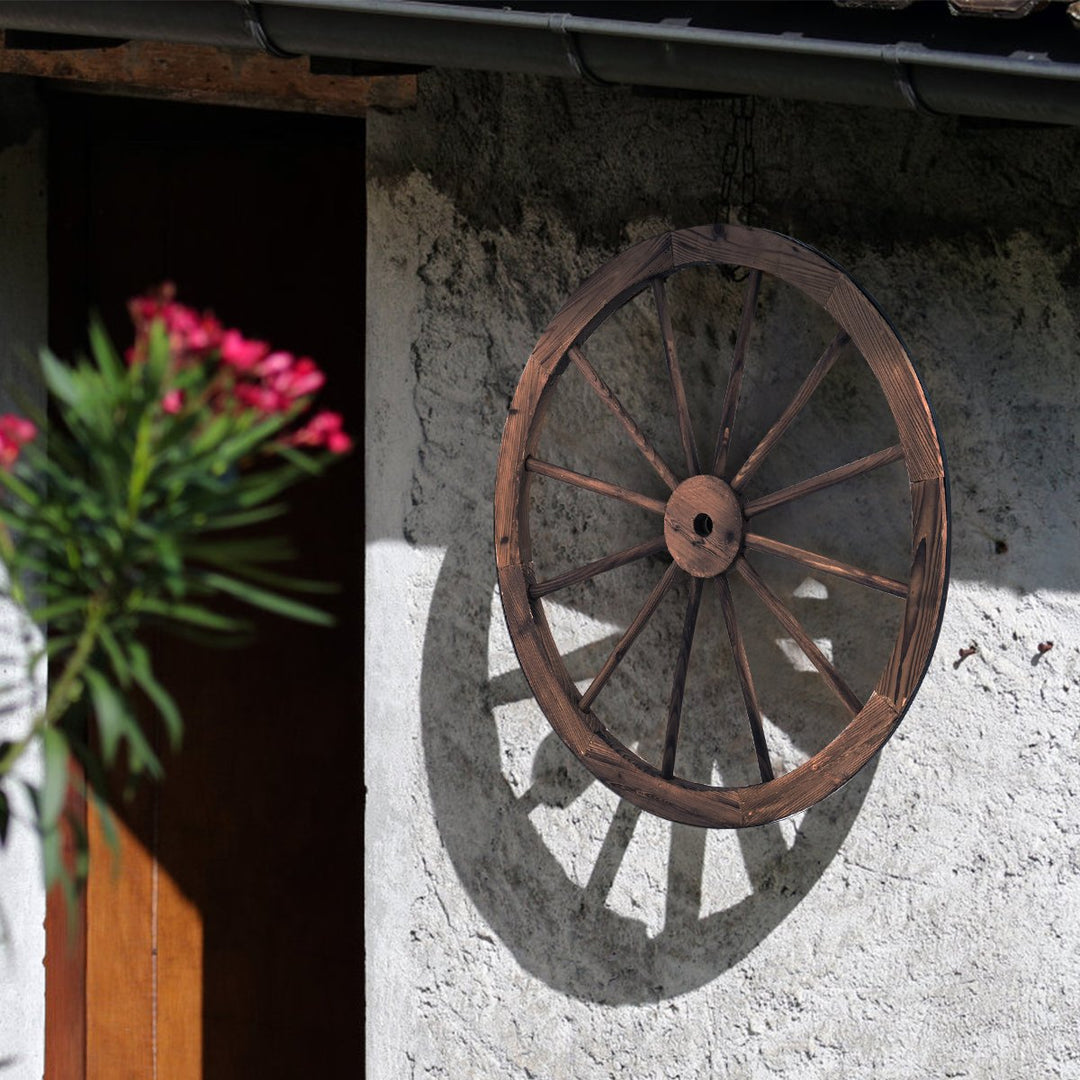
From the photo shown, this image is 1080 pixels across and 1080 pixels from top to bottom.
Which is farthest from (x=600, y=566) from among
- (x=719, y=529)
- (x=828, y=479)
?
(x=828, y=479)

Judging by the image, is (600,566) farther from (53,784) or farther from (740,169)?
(53,784)

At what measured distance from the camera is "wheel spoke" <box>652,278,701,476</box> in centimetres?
274

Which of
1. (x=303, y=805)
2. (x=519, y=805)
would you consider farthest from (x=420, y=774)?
(x=303, y=805)

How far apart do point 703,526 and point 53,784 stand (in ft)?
5.19

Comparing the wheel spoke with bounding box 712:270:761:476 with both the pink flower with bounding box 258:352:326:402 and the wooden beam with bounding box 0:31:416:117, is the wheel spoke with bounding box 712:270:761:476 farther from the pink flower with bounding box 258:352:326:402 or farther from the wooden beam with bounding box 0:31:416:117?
the pink flower with bounding box 258:352:326:402

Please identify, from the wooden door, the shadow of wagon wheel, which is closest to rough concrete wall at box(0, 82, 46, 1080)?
the wooden door

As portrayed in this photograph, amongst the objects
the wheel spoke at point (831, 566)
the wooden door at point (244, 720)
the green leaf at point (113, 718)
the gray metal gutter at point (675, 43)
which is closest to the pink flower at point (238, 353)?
the green leaf at point (113, 718)

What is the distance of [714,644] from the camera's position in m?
2.95

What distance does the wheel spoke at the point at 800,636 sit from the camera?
8.47 ft

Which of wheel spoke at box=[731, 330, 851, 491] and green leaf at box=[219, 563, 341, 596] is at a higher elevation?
wheel spoke at box=[731, 330, 851, 491]

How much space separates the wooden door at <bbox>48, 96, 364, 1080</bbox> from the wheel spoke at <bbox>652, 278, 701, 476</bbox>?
1451 millimetres

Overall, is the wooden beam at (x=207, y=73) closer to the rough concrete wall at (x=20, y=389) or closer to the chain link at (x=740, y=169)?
the rough concrete wall at (x=20, y=389)

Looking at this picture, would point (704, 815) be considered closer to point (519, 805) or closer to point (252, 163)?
point (519, 805)

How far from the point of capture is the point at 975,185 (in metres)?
2.75
